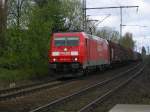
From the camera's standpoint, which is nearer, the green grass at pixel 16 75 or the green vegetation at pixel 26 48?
the green grass at pixel 16 75

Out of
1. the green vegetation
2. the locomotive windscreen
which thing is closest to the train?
the locomotive windscreen

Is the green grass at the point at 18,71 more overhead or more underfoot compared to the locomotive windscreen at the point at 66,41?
more underfoot

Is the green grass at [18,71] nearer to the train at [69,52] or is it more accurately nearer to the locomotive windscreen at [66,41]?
the train at [69,52]

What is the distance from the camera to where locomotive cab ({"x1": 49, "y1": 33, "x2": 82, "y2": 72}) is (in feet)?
104

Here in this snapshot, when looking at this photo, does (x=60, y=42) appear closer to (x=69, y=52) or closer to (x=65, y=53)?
(x=65, y=53)

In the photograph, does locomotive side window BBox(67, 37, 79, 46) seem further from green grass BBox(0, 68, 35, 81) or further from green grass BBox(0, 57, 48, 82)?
green grass BBox(0, 68, 35, 81)

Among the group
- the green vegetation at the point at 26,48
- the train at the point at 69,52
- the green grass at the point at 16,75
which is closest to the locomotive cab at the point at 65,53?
the train at the point at 69,52

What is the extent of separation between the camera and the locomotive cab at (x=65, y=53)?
31672 millimetres

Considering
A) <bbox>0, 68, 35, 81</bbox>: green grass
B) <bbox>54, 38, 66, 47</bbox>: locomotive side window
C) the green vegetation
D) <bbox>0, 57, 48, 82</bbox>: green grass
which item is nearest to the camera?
<bbox>0, 68, 35, 81</bbox>: green grass

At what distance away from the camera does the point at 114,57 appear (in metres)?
52.5

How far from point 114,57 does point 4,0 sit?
48.5 ft

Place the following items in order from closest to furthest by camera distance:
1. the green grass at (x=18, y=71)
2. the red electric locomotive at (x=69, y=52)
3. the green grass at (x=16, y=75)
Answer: the green grass at (x=16, y=75), the green grass at (x=18, y=71), the red electric locomotive at (x=69, y=52)

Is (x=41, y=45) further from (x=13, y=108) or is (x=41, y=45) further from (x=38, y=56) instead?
(x=13, y=108)

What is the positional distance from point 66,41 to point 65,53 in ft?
2.87
